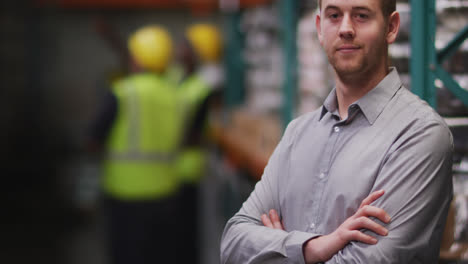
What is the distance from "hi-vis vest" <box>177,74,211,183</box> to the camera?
7.35m

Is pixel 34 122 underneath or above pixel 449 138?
underneath

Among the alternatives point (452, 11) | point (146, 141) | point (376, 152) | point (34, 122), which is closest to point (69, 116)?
point (34, 122)

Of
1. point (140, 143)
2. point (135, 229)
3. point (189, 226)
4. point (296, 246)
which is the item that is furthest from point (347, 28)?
point (189, 226)

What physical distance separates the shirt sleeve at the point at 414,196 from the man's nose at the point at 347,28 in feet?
1.09

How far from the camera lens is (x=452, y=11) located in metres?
3.60

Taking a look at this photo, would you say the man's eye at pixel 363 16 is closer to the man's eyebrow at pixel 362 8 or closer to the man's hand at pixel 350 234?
the man's eyebrow at pixel 362 8

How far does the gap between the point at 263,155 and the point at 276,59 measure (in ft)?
8.99

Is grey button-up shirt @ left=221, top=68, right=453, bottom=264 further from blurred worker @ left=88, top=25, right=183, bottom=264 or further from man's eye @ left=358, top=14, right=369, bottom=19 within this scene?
blurred worker @ left=88, top=25, right=183, bottom=264

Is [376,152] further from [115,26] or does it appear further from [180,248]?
[115,26]

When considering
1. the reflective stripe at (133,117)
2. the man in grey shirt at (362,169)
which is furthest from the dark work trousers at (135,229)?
the man in grey shirt at (362,169)

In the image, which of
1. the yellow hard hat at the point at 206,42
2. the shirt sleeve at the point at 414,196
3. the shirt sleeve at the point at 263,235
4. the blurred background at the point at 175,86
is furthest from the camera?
the yellow hard hat at the point at 206,42

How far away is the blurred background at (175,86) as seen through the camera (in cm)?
356

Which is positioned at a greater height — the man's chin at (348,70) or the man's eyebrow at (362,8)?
the man's eyebrow at (362,8)

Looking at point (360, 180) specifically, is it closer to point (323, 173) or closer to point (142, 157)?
point (323, 173)
